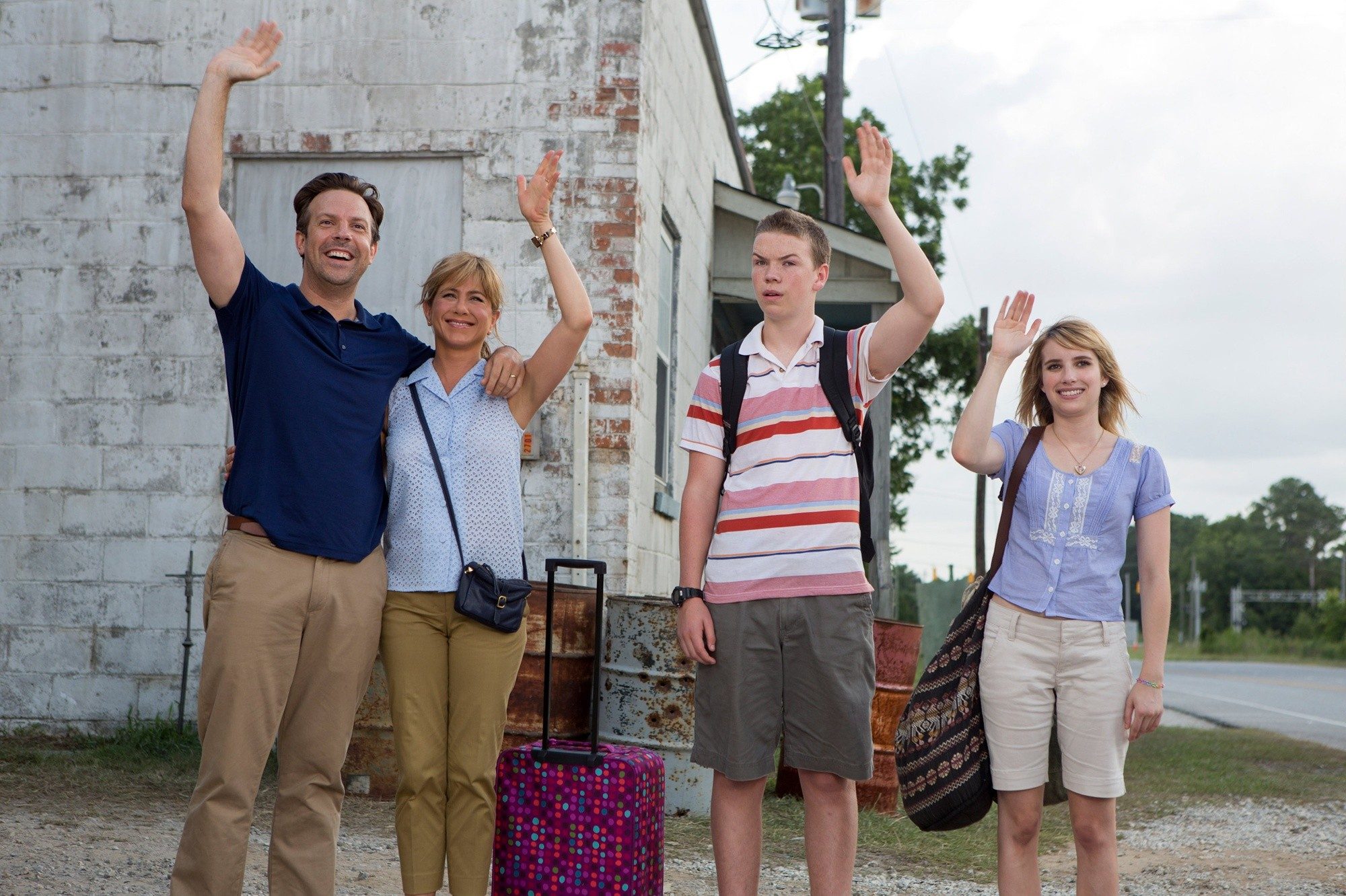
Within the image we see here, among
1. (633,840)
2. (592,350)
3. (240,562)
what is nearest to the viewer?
(240,562)

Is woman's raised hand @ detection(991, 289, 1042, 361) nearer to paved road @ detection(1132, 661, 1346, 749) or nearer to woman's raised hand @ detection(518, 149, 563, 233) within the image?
woman's raised hand @ detection(518, 149, 563, 233)

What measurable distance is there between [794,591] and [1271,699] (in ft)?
65.2

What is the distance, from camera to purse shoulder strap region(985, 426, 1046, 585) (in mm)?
3686

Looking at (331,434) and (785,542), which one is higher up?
(331,434)

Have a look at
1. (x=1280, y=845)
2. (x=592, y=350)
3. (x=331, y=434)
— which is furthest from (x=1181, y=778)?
(x=331, y=434)

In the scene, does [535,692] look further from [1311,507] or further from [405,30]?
[1311,507]

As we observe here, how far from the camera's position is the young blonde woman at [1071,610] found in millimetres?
3473

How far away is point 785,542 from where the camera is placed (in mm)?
3432

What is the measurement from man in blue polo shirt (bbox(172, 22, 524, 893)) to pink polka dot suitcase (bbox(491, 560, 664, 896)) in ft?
1.53

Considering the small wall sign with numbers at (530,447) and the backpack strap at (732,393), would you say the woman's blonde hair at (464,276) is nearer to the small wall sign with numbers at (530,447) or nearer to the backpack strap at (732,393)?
the backpack strap at (732,393)

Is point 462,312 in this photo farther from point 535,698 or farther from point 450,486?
point 535,698

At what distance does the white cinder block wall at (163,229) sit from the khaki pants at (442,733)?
12.8ft

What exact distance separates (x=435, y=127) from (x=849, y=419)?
4747 millimetres

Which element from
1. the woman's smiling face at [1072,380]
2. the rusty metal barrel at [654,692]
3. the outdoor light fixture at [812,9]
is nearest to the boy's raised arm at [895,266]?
the woman's smiling face at [1072,380]
